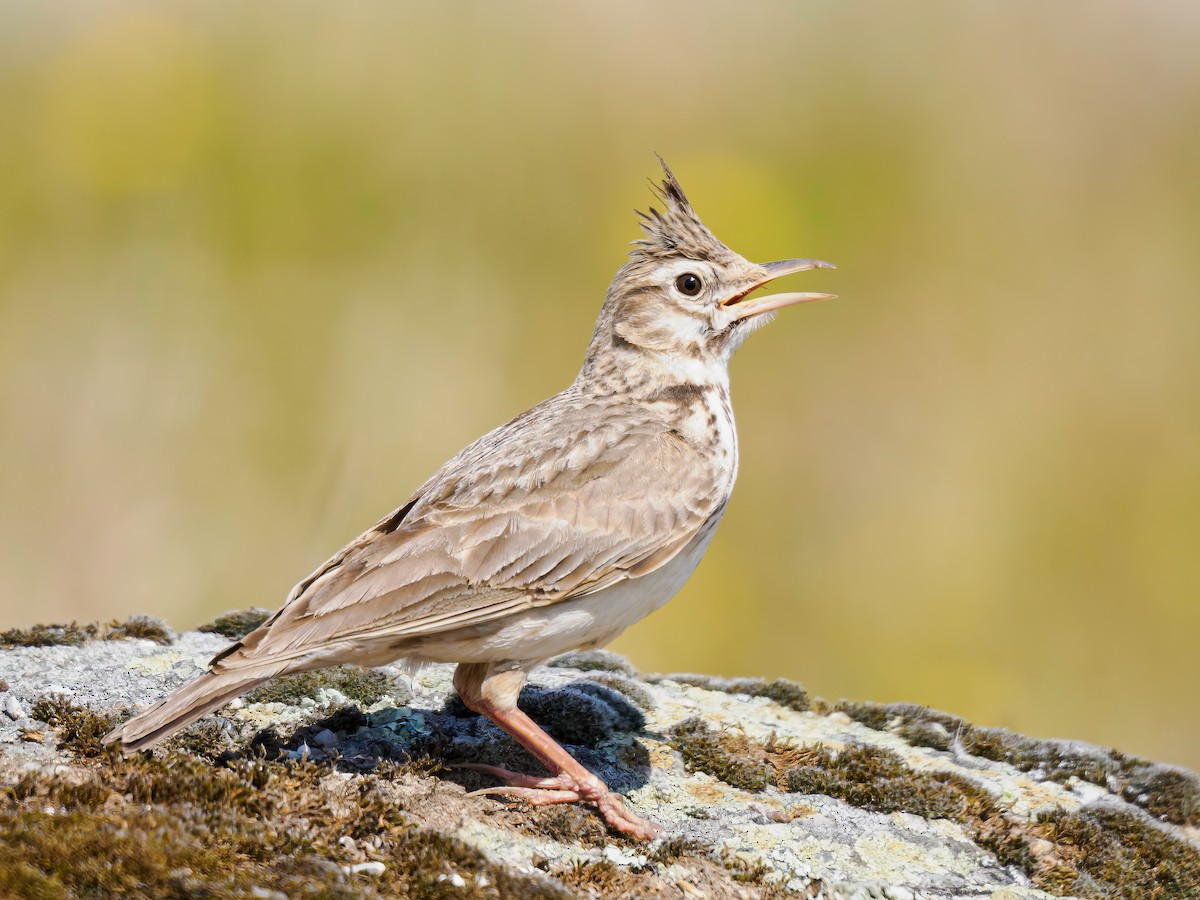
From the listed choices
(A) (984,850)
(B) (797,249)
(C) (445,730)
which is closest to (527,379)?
(B) (797,249)

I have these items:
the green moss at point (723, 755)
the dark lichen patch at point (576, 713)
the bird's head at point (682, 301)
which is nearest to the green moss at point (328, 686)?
the dark lichen patch at point (576, 713)

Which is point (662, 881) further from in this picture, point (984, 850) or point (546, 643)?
point (984, 850)

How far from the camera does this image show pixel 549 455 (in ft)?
20.5

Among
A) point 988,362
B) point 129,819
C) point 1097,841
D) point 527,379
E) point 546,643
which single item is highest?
point 988,362

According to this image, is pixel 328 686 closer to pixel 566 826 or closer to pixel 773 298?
pixel 566 826

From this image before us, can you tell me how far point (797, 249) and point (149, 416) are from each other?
238 inches

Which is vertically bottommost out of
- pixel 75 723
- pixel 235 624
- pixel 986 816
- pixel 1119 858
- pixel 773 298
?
pixel 75 723

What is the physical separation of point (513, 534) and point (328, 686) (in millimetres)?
1448

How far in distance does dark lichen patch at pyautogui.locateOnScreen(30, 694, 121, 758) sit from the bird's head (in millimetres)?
3210

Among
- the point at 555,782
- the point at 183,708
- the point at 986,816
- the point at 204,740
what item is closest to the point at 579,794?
the point at 555,782

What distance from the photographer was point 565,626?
227 inches

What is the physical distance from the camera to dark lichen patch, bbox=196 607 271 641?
7562 millimetres

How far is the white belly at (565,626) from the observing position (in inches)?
224

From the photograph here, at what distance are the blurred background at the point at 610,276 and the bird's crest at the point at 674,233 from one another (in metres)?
3.54
